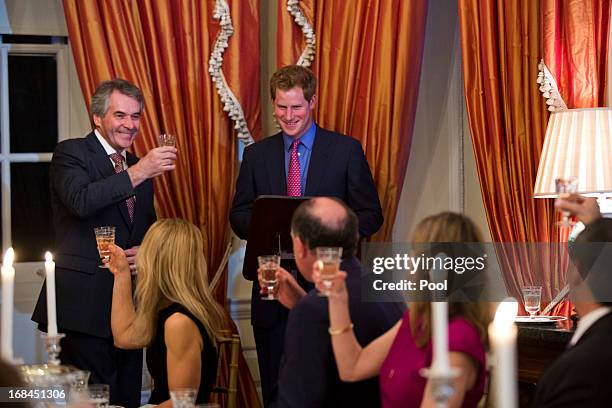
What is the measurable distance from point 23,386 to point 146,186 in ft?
8.68

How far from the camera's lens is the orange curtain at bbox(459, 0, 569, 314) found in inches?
172

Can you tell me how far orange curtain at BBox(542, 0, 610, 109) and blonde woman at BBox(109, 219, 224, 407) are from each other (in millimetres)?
1883

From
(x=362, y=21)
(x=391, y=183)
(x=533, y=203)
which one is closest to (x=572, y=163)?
(x=533, y=203)

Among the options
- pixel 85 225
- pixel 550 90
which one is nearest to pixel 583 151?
pixel 550 90

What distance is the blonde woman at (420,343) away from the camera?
2195 millimetres

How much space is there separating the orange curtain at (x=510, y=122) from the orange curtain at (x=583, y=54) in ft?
0.49

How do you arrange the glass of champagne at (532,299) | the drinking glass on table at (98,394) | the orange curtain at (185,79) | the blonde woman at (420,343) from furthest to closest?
1. the orange curtain at (185,79)
2. the glass of champagne at (532,299)
3. the drinking glass on table at (98,394)
4. the blonde woman at (420,343)

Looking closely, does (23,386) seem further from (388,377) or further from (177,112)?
(177,112)

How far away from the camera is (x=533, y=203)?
4.38 metres

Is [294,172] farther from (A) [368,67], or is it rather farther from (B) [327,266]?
(B) [327,266]

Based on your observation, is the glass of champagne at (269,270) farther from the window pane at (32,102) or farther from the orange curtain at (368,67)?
the window pane at (32,102)

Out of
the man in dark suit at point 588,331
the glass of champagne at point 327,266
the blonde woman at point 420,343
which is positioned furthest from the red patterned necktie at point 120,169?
the man in dark suit at point 588,331

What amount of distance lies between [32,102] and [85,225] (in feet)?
3.46

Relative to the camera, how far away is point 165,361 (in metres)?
3.21
